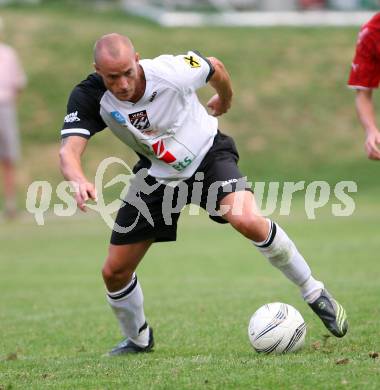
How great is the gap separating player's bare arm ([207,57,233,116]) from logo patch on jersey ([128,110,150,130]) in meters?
0.71

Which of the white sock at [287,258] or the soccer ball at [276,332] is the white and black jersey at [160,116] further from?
the soccer ball at [276,332]

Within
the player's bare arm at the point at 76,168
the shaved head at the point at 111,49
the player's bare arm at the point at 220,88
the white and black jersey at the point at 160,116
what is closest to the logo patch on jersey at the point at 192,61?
the white and black jersey at the point at 160,116

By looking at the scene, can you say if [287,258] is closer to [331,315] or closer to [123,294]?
[331,315]

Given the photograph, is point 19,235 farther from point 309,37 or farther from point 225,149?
point 309,37

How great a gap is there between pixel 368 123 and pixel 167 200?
170 cm

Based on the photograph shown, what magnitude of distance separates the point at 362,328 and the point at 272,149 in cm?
1667

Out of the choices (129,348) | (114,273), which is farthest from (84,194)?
(129,348)

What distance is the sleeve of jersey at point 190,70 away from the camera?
6.83m

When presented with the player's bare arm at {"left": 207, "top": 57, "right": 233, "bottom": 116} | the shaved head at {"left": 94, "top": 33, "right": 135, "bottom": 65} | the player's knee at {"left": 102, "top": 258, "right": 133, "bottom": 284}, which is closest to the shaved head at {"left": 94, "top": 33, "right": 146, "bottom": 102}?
the shaved head at {"left": 94, "top": 33, "right": 135, "bottom": 65}

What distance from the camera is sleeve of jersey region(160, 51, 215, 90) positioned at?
6832 millimetres

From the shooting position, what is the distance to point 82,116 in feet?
22.0

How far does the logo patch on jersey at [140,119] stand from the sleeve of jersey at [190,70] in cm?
31

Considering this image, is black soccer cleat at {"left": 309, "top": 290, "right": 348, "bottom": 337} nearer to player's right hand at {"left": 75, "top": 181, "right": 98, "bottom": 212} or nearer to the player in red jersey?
the player in red jersey

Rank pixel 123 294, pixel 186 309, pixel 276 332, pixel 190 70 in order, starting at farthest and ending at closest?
pixel 186 309 → pixel 123 294 → pixel 190 70 → pixel 276 332
